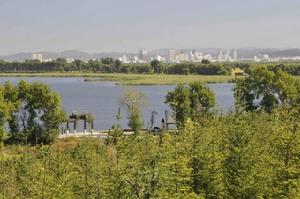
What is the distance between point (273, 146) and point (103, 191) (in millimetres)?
7729

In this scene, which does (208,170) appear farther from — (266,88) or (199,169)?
(266,88)

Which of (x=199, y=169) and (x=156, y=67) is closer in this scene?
(x=199, y=169)

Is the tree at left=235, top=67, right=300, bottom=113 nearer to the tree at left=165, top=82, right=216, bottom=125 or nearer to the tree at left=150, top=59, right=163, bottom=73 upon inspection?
the tree at left=165, top=82, right=216, bottom=125

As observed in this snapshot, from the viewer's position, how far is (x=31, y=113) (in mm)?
56344

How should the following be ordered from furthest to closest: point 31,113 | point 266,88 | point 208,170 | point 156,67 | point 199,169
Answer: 1. point 156,67
2. point 266,88
3. point 31,113
4. point 199,169
5. point 208,170

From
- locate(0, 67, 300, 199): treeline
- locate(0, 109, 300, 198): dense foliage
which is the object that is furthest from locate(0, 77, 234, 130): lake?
locate(0, 109, 300, 198): dense foliage

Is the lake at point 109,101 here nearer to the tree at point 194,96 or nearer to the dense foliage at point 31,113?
the tree at point 194,96

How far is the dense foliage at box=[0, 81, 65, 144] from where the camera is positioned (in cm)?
A: 5575

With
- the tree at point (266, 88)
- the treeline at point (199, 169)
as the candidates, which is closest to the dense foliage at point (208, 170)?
the treeline at point (199, 169)

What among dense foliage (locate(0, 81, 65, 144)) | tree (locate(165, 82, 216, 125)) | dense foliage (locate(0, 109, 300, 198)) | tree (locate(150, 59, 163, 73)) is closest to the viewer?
dense foliage (locate(0, 109, 300, 198))

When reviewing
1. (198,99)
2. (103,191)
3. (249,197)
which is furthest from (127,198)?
(198,99)

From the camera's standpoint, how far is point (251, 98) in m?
67.9

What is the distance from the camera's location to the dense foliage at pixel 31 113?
183 feet

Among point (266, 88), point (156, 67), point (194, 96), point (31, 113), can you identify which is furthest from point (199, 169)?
point (156, 67)
